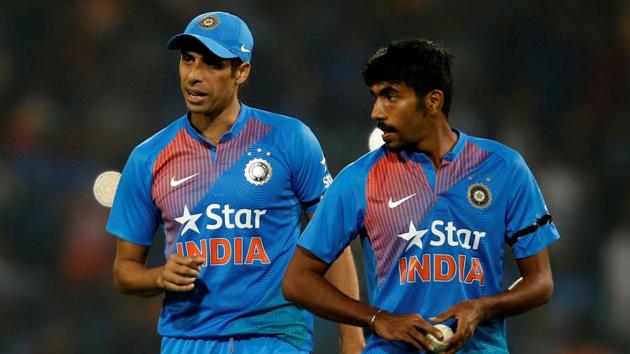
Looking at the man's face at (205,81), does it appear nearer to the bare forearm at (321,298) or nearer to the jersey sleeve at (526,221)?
the bare forearm at (321,298)

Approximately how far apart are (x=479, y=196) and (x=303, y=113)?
373cm

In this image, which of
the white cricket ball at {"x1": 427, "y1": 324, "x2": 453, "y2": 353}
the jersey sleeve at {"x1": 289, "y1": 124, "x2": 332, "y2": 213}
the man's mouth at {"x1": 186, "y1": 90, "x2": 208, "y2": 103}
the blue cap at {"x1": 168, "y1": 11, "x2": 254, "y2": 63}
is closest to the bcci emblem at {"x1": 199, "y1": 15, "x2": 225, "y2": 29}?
the blue cap at {"x1": 168, "y1": 11, "x2": 254, "y2": 63}

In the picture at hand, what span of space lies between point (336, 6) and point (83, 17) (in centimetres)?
169

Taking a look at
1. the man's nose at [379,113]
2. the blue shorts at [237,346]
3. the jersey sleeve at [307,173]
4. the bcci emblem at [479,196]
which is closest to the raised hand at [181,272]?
the blue shorts at [237,346]

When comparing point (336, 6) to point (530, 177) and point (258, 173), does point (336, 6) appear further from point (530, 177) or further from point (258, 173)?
point (530, 177)

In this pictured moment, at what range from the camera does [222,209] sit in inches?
132

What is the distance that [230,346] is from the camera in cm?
329

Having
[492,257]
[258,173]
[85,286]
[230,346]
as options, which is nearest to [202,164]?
[258,173]

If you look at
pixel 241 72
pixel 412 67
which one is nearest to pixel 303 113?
pixel 241 72

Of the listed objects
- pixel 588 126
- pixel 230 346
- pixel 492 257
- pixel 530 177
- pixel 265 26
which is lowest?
pixel 230 346

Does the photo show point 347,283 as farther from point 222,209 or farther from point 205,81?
point 205,81

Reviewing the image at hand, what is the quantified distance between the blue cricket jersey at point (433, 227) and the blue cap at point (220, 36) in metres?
0.77

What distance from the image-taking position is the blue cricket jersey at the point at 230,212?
10.9 ft

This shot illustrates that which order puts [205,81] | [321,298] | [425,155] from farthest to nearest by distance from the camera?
1. [205,81]
2. [425,155]
3. [321,298]
